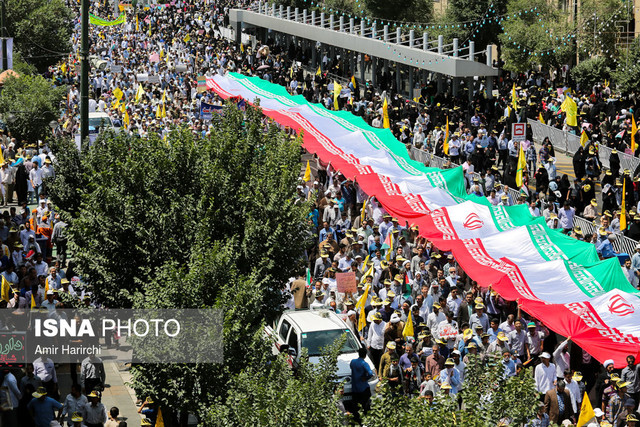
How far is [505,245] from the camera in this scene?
19234 mm

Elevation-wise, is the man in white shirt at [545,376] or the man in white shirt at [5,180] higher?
the man in white shirt at [545,376]

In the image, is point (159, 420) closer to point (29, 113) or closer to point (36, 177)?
point (36, 177)

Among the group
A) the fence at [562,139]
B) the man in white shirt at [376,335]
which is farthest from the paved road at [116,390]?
the fence at [562,139]

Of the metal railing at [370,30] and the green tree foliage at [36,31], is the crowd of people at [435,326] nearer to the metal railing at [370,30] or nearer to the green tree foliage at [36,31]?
the metal railing at [370,30]

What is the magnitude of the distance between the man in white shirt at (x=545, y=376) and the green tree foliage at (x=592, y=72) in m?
30.7

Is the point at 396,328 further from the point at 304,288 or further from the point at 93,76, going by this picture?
the point at 93,76

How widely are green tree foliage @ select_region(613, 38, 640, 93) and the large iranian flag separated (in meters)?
14.9

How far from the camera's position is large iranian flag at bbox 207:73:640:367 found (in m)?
15.5

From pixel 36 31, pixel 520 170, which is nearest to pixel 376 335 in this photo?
pixel 520 170

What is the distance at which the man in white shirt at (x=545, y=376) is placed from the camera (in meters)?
15.3

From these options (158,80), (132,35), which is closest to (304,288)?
(158,80)

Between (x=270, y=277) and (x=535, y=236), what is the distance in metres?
5.85

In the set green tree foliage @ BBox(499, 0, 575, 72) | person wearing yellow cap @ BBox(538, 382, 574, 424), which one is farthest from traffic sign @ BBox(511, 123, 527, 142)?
green tree foliage @ BBox(499, 0, 575, 72)

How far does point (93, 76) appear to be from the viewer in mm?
52219
